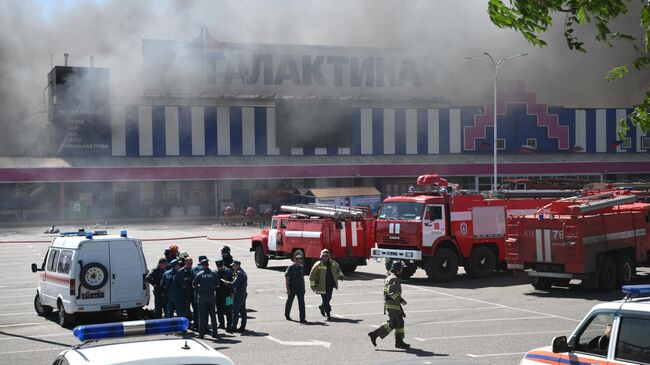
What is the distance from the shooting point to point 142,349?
5.72 metres

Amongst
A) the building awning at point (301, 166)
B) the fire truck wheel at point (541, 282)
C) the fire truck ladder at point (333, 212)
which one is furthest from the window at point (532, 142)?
the fire truck wheel at point (541, 282)

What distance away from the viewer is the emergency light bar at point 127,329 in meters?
5.95

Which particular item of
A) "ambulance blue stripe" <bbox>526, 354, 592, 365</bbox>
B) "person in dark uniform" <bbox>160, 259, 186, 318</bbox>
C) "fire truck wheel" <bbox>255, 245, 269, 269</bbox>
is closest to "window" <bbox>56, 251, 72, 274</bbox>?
"person in dark uniform" <bbox>160, 259, 186, 318</bbox>

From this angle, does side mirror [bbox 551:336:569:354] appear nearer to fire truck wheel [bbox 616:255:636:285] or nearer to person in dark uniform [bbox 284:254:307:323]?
person in dark uniform [bbox 284:254:307:323]

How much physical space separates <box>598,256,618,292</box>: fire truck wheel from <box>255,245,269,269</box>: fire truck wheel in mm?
10378

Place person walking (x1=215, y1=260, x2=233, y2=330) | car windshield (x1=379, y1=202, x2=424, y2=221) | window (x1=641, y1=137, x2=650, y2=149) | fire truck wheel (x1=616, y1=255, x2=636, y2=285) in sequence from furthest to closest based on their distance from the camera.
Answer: window (x1=641, y1=137, x2=650, y2=149), car windshield (x1=379, y1=202, x2=424, y2=221), fire truck wheel (x1=616, y1=255, x2=636, y2=285), person walking (x1=215, y1=260, x2=233, y2=330)

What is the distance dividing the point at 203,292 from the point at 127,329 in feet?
27.2

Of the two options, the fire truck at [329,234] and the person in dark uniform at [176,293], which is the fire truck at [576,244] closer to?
the fire truck at [329,234]

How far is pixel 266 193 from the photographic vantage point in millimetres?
53719

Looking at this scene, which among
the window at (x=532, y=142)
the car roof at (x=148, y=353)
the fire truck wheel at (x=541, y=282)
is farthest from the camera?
the window at (x=532, y=142)

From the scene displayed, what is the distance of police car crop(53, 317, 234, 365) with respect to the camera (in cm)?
548

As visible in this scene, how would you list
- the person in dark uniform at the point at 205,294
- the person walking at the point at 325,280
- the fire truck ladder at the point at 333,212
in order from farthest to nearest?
the fire truck ladder at the point at 333,212, the person walking at the point at 325,280, the person in dark uniform at the point at 205,294

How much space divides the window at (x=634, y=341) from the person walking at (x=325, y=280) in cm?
935

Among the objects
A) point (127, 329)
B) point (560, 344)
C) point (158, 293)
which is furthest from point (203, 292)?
point (127, 329)
